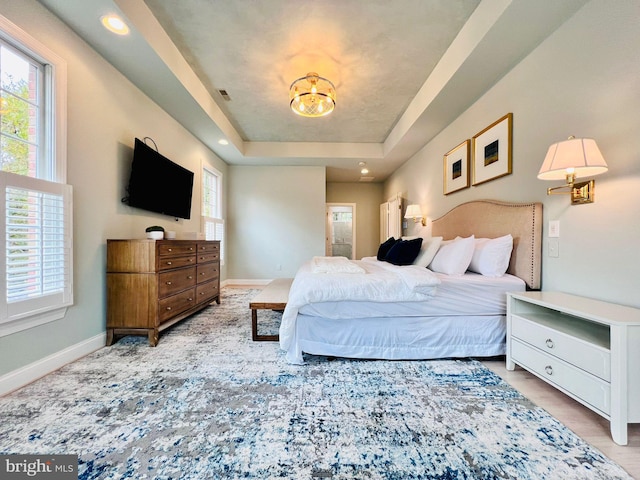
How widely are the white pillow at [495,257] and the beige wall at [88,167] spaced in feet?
11.3

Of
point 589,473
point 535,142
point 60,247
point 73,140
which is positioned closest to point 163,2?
point 73,140

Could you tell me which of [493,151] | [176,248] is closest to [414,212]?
[493,151]

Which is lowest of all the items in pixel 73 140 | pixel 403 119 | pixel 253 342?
pixel 253 342

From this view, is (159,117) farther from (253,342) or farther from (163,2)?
(253,342)

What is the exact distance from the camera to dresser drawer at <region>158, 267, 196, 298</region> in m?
2.40

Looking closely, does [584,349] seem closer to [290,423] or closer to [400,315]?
[400,315]

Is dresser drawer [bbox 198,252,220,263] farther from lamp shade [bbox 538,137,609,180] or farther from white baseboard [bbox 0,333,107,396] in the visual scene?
lamp shade [bbox 538,137,609,180]

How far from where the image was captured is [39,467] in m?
1.08

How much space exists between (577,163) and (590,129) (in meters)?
0.47

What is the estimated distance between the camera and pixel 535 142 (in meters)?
2.15

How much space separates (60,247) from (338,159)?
14.1ft

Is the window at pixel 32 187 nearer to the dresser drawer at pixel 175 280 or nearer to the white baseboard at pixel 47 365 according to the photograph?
the white baseboard at pixel 47 365

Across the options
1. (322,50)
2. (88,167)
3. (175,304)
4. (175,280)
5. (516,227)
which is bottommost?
(175,304)

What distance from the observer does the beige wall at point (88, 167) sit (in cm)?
173
